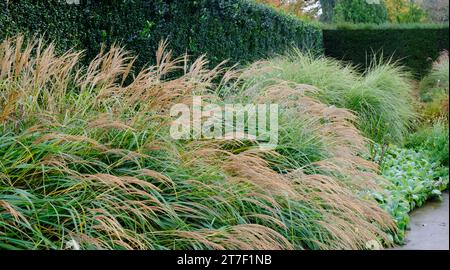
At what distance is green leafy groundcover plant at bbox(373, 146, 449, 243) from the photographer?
3.33 meters

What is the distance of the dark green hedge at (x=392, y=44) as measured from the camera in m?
10.5

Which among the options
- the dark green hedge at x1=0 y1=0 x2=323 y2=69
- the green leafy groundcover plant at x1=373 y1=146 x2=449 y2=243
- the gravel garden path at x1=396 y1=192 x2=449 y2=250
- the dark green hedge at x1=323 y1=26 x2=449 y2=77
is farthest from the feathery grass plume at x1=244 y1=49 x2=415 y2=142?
the dark green hedge at x1=323 y1=26 x2=449 y2=77

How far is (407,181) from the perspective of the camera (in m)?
3.99

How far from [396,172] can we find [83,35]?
9.29 ft

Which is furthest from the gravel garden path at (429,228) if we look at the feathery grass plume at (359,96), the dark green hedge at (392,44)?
the dark green hedge at (392,44)

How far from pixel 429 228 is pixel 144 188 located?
1810mm

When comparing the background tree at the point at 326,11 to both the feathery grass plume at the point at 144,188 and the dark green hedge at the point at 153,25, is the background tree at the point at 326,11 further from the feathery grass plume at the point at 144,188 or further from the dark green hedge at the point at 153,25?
the feathery grass plume at the point at 144,188

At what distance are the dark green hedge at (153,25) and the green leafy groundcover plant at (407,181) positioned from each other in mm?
2396

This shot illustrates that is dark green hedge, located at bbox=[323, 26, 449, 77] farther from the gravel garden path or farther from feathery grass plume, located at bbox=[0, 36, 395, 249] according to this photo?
feathery grass plume, located at bbox=[0, 36, 395, 249]

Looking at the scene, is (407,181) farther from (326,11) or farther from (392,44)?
(326,11)

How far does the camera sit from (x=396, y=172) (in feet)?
14.1

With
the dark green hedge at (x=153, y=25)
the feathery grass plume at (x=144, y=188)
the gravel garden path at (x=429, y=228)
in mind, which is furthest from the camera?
the dark green hedge at (x=153, y=25)
